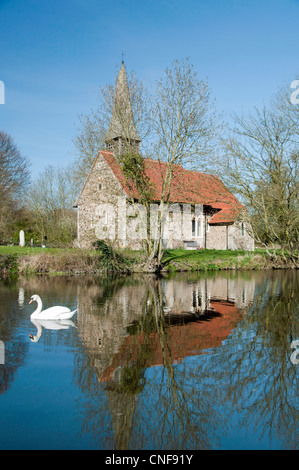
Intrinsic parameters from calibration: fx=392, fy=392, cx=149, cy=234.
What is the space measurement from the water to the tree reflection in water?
1cm

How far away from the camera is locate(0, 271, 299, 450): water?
367 centimetres

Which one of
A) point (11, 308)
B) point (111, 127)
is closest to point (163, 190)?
point (111, 127)

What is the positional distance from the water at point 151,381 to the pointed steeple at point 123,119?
1291 cm

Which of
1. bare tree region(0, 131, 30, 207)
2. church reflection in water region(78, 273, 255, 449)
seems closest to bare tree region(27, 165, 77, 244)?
bare tree region(0, 131, 30, 207)

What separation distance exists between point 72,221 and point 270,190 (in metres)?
21.8

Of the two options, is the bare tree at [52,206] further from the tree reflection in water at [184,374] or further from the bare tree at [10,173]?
the tree reflection in water at [184,374]

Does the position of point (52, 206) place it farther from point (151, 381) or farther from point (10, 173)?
point (151, 381)

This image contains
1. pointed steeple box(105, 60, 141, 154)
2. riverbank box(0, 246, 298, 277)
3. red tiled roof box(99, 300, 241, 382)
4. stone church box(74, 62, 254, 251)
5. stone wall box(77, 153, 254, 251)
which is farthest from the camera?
stone wall box(77, 153, 254, 251)

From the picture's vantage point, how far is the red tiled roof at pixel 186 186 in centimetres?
2139

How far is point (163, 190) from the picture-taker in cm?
2112

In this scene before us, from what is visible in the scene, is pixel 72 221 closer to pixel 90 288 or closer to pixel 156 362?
pixel 90 288

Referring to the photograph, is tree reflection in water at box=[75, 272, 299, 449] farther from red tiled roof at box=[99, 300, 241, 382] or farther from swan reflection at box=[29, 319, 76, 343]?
swan reflection at box=[29, 319, 76, 343]

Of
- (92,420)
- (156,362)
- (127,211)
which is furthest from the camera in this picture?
(127,211)

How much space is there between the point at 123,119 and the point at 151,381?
57.5 feet
